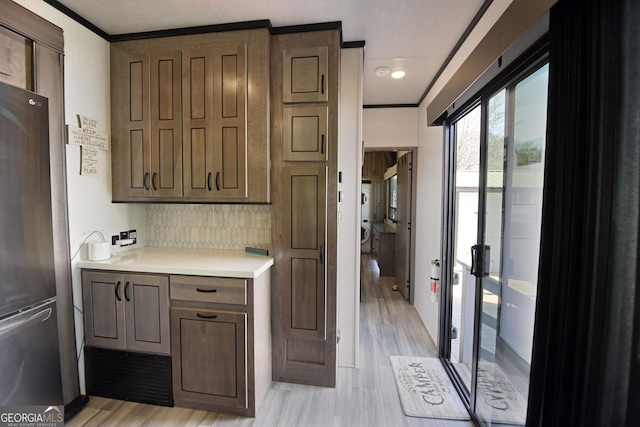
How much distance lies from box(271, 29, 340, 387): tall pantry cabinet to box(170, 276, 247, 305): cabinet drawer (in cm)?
36

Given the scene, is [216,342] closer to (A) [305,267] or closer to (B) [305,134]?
(A) [305,267]

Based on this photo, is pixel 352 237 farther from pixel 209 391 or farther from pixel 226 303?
pixel 209 391

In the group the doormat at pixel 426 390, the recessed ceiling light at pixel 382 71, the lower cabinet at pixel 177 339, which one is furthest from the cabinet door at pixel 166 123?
the doormat at pixel 426 390

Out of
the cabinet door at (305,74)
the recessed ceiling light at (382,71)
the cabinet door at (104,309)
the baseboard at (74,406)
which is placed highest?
the recessed ceiling light at (382,71)

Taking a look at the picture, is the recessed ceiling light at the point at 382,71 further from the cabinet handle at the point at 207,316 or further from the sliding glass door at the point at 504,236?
the cabinet handle at the point at 207,316

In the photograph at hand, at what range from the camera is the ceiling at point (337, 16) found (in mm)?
1720

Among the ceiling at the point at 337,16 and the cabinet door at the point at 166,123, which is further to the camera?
the cabinet door at the point at 166,123

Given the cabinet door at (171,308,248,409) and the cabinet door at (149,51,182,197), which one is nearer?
the cabinet door at (171,308,248,409)

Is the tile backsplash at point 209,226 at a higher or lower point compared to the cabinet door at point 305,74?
lower

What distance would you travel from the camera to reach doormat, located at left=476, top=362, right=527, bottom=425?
1.42 meters

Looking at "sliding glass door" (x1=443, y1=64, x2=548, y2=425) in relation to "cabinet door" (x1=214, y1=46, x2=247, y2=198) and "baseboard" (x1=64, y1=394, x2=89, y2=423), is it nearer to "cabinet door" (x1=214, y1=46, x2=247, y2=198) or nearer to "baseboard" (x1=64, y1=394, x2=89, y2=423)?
"cabinet door" (x1=214, y1=46, x2=247, y2=198)

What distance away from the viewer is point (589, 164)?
2.69 feet

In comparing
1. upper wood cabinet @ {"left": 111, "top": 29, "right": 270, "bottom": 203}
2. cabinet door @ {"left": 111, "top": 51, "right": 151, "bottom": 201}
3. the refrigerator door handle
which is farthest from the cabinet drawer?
cabinet door @ {"left": 111, "top": 51, "right": 151, "bottom": 201}

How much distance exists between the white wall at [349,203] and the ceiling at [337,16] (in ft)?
0.85
